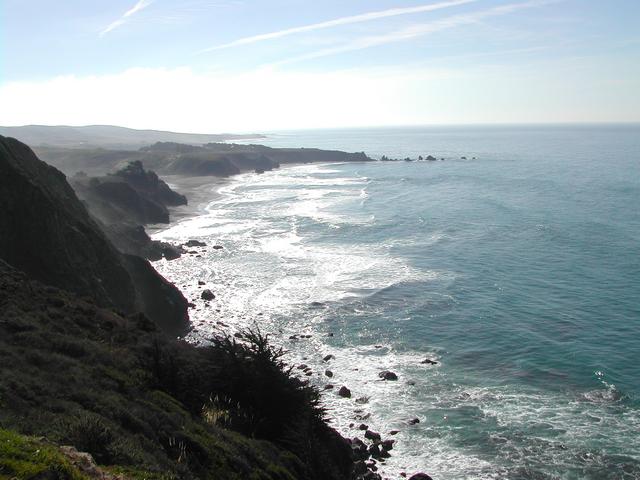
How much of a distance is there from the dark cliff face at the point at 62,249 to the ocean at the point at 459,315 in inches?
141

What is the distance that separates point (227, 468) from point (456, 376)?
18.1 m

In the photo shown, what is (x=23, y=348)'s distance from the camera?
13.8m

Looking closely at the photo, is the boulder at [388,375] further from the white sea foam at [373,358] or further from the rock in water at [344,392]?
the rock in water at [344,392]

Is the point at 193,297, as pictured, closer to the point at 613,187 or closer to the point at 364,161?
the point at 613,187

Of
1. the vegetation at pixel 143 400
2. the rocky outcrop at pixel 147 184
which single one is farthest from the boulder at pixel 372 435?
the rocky outcrop at pixel 147 184

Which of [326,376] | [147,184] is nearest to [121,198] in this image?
[147,184]

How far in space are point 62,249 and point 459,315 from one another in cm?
2450

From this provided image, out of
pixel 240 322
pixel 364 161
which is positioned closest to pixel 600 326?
pixel 240 322

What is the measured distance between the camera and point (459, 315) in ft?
116

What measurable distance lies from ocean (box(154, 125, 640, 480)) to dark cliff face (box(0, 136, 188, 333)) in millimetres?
3593

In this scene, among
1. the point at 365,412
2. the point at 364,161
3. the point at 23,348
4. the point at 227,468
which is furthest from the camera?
the point at 364,161

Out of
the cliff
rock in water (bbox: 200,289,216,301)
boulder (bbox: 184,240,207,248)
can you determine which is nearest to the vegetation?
rock in water (bbox: 200,289,216,301)

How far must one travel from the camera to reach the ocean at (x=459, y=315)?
22.0 meters

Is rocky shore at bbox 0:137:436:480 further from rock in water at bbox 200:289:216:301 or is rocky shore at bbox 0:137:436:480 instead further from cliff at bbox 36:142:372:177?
cliff at bbox 36:142:372:177
